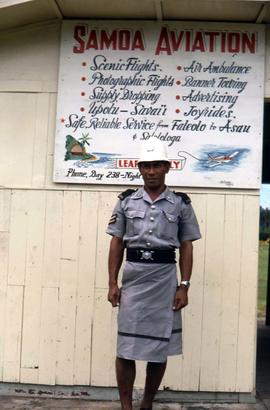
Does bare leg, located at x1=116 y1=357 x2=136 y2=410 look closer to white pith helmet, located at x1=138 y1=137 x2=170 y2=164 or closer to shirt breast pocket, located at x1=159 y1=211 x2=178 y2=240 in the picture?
shirt breast pocket, located at x1=159 y1=211 x2=178 y2=240

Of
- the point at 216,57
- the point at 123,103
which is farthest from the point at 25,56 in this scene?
the point at 216,57

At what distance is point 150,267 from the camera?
3.73m

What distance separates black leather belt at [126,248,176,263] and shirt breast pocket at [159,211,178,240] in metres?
0.10

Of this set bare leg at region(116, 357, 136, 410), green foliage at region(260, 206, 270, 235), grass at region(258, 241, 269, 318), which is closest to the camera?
bare leg at region(116, 357, 136, 410)

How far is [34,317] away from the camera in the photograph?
4.51 meters

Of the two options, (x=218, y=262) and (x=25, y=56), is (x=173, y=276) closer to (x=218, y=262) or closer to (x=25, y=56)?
(x=218, y=262)

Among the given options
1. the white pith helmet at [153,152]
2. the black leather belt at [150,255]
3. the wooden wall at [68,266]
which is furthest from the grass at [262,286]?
the white pith helmet at [153,152]

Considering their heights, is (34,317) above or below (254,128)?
below

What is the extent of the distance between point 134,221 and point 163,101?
1155mm

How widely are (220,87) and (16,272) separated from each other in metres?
2.16

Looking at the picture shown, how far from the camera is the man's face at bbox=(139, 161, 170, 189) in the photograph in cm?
373

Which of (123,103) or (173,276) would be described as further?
(123,103)

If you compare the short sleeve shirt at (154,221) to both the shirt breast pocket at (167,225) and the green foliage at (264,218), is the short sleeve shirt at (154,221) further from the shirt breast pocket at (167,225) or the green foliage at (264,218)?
the green foliage at (264,218)

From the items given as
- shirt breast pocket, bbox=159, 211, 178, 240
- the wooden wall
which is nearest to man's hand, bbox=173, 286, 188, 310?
shirt breast pocket, bbox=159, 211, 178, 240
